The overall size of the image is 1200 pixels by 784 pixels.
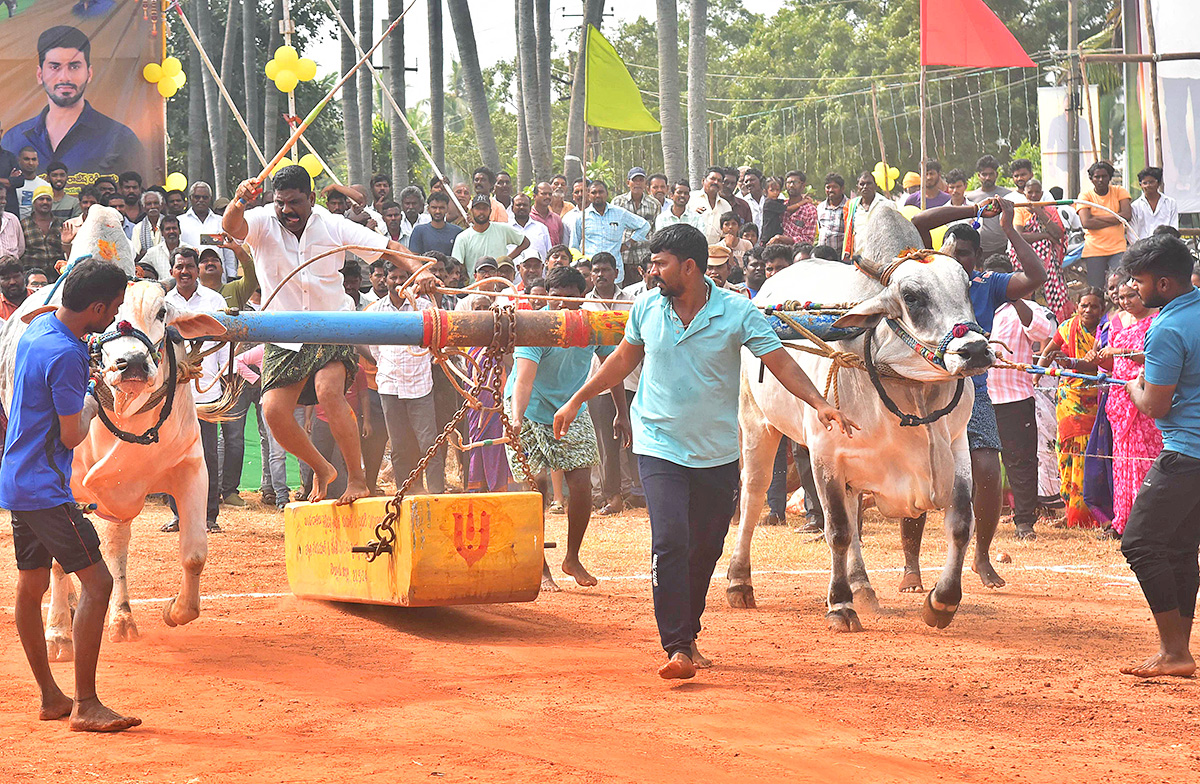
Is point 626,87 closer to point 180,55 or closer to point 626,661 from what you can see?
point 626,661

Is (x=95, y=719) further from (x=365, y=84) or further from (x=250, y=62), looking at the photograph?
(x=250, y=62)

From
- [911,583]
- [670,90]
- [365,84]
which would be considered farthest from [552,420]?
[365,84]

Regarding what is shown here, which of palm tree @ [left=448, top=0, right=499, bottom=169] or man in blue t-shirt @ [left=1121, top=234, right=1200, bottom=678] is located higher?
palm tree @ [left=448, top=0, right=499, bottom=169]

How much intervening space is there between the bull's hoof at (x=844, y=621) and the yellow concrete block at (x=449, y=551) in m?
1.71

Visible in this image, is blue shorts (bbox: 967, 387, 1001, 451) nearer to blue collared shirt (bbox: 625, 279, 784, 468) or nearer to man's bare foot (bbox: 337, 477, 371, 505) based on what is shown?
blue collared shirt (bbox: 625, 279, 784, 468)

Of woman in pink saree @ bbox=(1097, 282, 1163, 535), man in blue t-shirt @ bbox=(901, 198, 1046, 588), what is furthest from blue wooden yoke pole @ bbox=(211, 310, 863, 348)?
woman in pink saree @ bbox=(1097, 282, 1163, 535)

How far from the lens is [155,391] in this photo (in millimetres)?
7281

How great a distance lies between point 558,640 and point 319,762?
281cm

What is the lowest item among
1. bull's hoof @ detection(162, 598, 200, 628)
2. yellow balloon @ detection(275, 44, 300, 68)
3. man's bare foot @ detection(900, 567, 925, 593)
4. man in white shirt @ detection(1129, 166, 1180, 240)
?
man's bare foot @ detection(900, 567, 925, 593)

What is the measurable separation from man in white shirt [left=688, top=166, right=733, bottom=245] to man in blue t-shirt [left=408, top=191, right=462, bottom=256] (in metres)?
2.98

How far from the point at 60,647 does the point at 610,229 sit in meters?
10.1

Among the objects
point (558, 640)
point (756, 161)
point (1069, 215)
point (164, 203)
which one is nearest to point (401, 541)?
point (558, 640)

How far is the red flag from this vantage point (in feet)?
46.6

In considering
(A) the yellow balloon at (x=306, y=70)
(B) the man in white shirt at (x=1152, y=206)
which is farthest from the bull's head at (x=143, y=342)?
(B) the man in white shirt at (x=1152, y=206)
